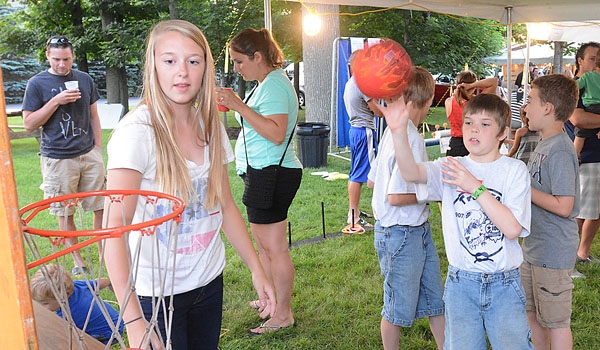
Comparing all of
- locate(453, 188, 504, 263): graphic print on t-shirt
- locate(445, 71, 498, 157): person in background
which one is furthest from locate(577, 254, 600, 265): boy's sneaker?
locate(453, 188, 504, 263): graphic print on t-shirt

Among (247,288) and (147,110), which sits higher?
(147,110)

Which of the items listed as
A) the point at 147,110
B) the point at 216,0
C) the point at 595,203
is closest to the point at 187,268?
the point at 147,110

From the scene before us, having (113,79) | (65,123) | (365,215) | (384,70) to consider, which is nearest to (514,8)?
(365,215)

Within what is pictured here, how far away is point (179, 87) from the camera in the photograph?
1.97 metres

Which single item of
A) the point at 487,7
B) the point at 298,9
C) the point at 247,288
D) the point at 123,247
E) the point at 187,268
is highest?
the point at 298,9

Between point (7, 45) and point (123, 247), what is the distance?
66.0 ft

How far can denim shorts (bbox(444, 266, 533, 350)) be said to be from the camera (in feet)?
7.76

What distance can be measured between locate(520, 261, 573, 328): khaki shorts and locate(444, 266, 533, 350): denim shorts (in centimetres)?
56

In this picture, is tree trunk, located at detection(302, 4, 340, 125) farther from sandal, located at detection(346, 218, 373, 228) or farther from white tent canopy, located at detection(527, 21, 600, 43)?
sandal, located at detection(346, 218, 373, 228)

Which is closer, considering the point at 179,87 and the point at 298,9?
the point at 179,87

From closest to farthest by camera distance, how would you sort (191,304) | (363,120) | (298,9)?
1. (191,304)
2. (363,120)
3. (298,9)

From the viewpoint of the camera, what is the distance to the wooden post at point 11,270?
87 cm

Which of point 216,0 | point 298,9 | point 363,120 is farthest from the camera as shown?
point 298,9

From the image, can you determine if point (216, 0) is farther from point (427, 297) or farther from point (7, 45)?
point (427, 297)
